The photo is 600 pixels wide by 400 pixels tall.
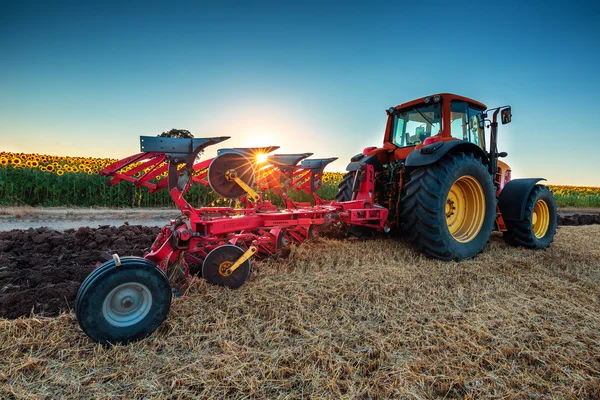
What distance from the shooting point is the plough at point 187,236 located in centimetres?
198

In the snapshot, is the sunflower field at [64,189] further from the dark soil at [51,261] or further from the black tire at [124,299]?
the black tire at [124,299]

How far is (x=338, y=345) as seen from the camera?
1.95 metres

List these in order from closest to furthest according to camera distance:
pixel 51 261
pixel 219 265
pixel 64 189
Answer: pixel 219 265
pixel 51 261
pixel 64 189

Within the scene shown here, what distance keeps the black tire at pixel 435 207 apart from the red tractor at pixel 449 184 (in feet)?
0.04

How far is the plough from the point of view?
1.98 metres

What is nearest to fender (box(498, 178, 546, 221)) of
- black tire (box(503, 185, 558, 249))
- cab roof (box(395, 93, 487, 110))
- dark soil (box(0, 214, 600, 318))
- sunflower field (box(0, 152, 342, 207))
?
black tire (box(503, 185, 558, 249))

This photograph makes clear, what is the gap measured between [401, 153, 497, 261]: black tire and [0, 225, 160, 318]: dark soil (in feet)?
11.0

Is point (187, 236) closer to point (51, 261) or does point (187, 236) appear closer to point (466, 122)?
point (51, 261)

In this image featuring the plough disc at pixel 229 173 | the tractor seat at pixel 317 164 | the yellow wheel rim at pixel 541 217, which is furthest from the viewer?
the yellow wheel rim at pixel 541 217

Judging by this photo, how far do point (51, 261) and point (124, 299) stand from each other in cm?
228

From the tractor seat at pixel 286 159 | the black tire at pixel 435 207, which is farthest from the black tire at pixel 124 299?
the black tire at pixel 435 207

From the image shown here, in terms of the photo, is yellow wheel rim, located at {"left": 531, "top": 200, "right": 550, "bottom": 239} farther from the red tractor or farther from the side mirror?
the side mirror

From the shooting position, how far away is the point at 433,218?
3.71 metres

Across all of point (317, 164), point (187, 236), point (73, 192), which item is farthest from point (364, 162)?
point (73, 192)
